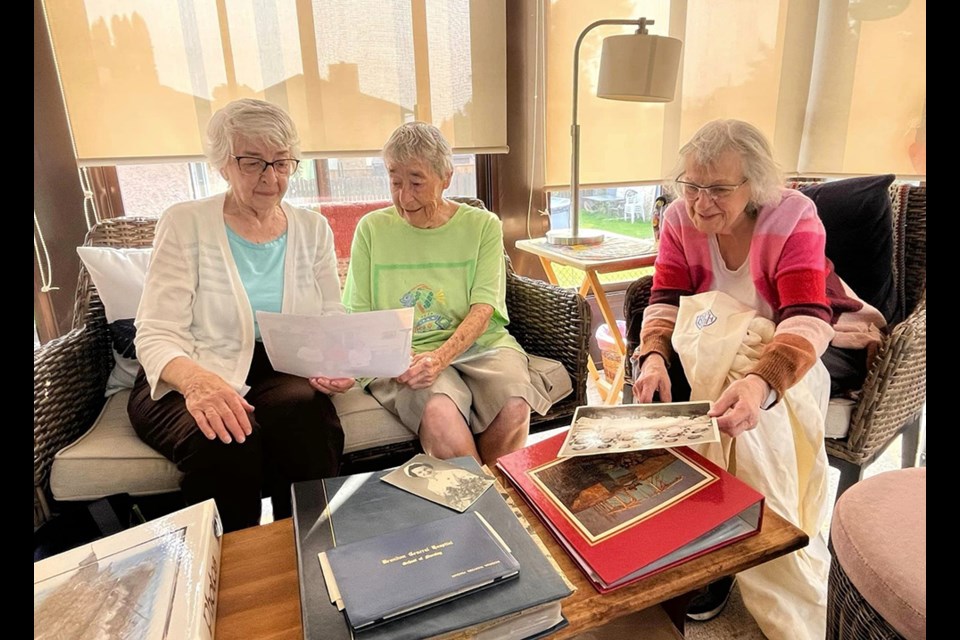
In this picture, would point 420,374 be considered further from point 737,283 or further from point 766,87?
point 766,87

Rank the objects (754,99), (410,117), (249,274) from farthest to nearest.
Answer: (754,99) < (410,117) < (249,274)

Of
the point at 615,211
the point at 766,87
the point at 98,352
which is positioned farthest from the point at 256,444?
the point at 766,87

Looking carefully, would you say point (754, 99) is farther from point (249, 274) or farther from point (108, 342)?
point (108, 342)

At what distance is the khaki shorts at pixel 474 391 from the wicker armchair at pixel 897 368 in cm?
36

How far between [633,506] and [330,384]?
2.60 ft

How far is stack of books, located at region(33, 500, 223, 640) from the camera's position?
2.09 ft

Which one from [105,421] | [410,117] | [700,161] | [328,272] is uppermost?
[410,117]

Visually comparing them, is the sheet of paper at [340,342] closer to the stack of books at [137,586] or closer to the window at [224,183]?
the stack of books at [137,586]

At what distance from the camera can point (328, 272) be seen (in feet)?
4.90

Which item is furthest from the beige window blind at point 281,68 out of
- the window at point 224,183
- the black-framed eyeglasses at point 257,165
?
the black-framed eyeglasses at point 257,165

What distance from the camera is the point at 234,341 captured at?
1344 mm

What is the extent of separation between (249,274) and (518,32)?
1468 millimetres
